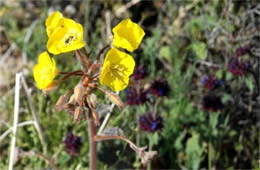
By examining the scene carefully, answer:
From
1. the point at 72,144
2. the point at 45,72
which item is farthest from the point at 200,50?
the point at 45,72

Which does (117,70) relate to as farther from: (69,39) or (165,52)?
(165,52)

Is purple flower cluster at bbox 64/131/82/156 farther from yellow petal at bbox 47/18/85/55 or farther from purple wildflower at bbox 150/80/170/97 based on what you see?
yellow petal at bbox 47/18/85/55

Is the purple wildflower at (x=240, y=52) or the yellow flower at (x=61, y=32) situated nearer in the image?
the yellow flower at (x=61, y=32)

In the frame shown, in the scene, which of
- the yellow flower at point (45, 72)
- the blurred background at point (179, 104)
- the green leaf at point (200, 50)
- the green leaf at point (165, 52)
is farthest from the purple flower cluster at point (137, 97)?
the yellow flower at point (45, 72)

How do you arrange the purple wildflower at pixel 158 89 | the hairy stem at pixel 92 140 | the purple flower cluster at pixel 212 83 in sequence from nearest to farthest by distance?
the hairy stem at pixel 92 140
the purple wildflower at pixel 158 89
the purple flower cluster at pixel 212 83

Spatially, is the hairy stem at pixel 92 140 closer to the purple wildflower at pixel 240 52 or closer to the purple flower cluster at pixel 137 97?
the purple flower cluster at pixel 137 97

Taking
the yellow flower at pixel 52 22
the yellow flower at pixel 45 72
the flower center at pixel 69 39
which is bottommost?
the yellow flower at pixel 45 72
